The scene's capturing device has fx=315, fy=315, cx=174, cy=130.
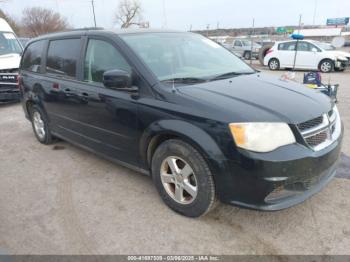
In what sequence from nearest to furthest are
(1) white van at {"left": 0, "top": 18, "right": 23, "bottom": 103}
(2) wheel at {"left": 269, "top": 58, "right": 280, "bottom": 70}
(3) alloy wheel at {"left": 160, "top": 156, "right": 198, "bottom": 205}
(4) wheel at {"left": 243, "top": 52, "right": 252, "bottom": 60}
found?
(3) alloy wheel at {"left": 160, "top": 156, "right": 198, "bottom": 205}, (1) white van at {"left": 0, "top": 18, "right": 23, "bottom": 103}, (2) wheel at {"left": 269, "top": 58, "right": 280, "bottom": 70}, (4) wheel at {"left": 243, "top": 52, "right": 252, "bottom": 60}

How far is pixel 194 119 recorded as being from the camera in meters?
2.63

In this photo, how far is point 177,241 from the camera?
266 cm

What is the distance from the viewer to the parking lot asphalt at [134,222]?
2598mm

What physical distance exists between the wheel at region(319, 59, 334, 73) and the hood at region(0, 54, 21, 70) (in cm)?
1291

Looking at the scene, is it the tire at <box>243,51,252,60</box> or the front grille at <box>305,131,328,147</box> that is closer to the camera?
the front grille at <box>305,131,328,147</box>

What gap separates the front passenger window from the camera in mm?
3290

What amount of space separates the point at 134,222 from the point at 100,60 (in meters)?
1.81

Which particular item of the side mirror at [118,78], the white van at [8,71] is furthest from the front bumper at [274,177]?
the white van at [8,71]

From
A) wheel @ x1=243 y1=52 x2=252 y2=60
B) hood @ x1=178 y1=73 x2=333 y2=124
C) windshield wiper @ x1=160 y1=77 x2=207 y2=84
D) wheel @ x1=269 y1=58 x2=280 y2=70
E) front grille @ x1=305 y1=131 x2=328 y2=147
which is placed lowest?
wheel @ x1=243 y1=52 x2=252 y2=60

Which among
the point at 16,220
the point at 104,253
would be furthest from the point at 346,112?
the point at 16,220

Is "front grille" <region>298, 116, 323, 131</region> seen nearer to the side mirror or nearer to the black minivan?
the black minivan

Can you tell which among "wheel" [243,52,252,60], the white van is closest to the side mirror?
the white van

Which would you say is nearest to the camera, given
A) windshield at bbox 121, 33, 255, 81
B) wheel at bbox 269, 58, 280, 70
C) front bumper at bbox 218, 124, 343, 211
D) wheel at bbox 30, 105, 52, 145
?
front bumper at bbox 218, 124, 343, 211

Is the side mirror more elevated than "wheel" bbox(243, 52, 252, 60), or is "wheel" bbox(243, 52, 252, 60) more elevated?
the side mirror
